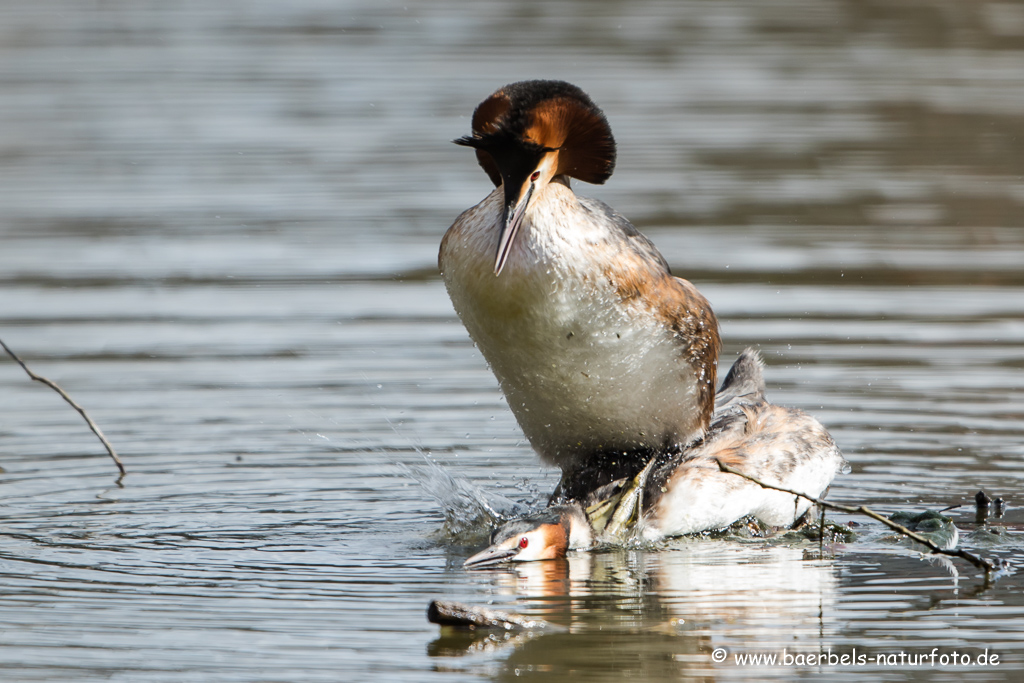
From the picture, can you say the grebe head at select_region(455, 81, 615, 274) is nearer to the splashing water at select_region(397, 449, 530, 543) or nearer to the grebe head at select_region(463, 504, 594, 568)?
the grebe head at select_region(463, 504, 594, 568)

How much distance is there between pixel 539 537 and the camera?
640 cm

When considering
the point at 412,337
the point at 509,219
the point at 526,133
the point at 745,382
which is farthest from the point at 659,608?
the point at 412,337

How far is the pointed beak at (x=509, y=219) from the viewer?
6.09 m

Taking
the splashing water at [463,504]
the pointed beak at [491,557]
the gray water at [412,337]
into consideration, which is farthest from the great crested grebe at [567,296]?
the pointed beak at [491,557]

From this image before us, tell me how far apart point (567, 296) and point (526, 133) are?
2.02ft

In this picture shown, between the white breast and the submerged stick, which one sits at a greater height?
the white breast

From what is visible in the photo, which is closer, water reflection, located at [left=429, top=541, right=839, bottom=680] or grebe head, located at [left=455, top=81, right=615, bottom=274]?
water reflection, located at [left=429, top=541, right=839, bottom=680]

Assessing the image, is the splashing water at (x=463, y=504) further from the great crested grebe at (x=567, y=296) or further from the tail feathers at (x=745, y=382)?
the tail feathers at (x=745, y=382)

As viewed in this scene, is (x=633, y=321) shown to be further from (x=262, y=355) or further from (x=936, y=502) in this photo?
(x=262, y=355)

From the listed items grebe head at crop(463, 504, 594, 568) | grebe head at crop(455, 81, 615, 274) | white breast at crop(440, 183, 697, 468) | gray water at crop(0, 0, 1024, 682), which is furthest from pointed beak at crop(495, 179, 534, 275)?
gray water at crop(0, 0, 1024, 682)

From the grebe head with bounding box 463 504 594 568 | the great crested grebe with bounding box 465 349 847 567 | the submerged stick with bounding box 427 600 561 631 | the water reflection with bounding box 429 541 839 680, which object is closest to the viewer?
the water reflection with bounding box 429 541 839 680

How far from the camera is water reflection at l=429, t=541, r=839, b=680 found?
5.14 m

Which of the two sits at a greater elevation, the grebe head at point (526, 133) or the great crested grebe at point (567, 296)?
the grebe head at point (526, 133)

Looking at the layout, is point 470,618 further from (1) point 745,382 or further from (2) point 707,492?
(1) point 745,382
